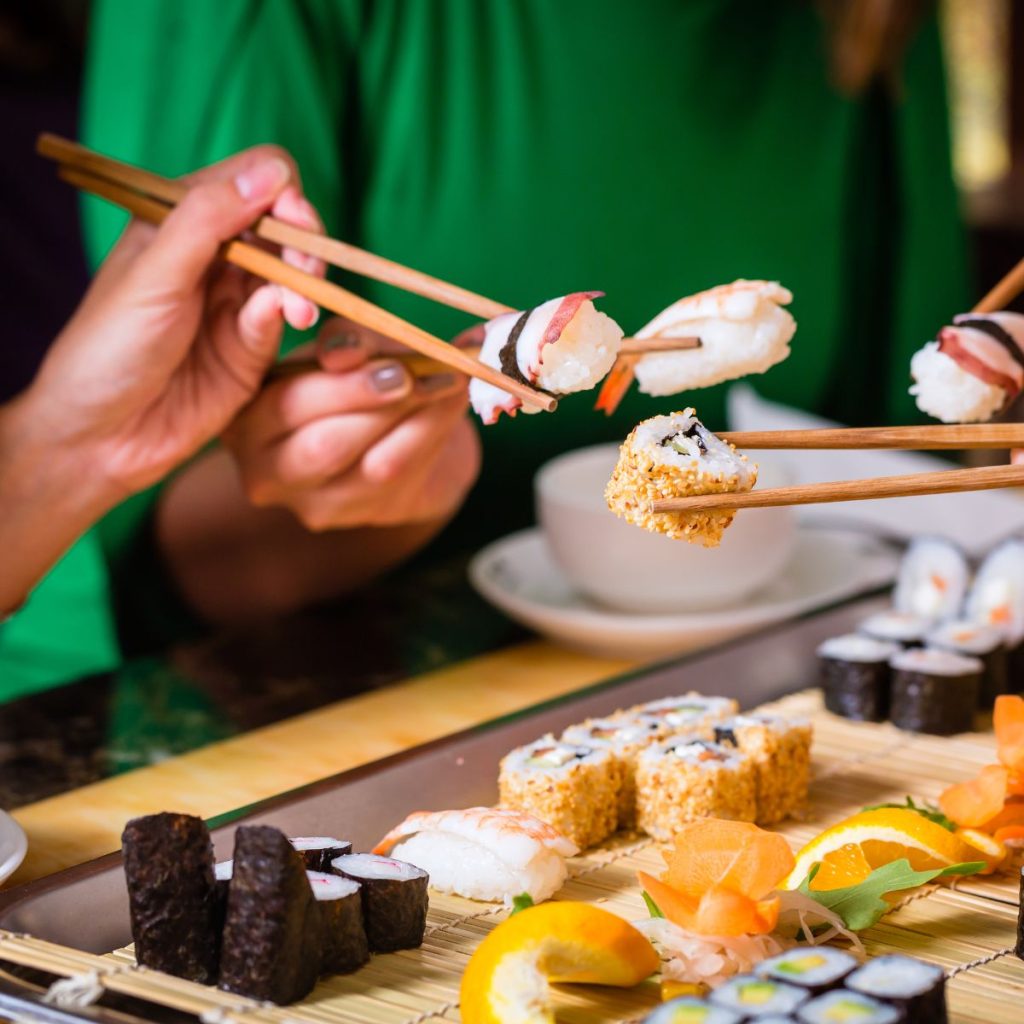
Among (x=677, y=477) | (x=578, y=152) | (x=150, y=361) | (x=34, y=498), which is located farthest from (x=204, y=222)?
(x=578, y=152)

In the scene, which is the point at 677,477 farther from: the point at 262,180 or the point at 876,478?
the point at 262,180

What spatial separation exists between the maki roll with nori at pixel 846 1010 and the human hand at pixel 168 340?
2.88 ft

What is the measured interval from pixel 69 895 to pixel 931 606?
3.70 feet

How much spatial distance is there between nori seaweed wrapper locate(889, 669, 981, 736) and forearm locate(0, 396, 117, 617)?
0.94 metres

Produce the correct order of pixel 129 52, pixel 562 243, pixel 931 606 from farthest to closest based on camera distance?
pixel 562 243
pixel 129 52
pixel 931 606

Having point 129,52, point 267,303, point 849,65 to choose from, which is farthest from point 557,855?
point 849,65

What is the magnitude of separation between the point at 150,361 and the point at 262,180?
0.23 metres

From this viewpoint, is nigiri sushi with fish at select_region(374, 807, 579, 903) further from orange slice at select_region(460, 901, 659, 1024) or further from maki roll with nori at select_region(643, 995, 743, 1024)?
maki roll with nori at select_region(643, 995, 743, 1024)

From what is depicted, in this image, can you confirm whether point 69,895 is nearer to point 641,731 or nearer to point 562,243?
point 641,731

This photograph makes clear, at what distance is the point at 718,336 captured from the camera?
1247mm

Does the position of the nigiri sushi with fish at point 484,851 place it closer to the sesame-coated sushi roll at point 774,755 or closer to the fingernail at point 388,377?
the sesame-coated sushi roll at point 774,755

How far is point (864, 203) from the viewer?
3.23m

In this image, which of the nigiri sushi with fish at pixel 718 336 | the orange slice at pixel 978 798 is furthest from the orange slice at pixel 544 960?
the nigiri sushi with fish at pixel 718 336

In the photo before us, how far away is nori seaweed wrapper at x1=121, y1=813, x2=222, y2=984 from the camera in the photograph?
0.97m
